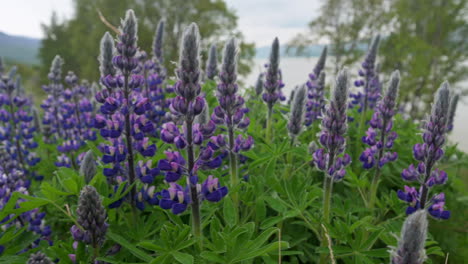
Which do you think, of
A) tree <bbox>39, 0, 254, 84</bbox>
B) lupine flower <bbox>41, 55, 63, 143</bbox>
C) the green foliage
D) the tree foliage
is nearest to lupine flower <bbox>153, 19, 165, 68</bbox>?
lupine flower <bbox>41, 55, 63, 143</bbox>

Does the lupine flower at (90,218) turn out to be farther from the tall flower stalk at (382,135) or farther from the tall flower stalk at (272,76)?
the tall flower stalk at (272,76)

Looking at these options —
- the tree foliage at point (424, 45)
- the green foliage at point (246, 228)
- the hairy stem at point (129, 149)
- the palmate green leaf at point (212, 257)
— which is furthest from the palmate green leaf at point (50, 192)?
the tree foliage at point (424, 45)

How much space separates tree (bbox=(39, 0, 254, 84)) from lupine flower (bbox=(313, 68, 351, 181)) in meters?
24.8

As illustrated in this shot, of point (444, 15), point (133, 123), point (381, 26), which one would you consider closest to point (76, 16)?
point (381, 26)

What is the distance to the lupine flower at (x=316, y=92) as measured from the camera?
4616mm

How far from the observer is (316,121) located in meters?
4.92

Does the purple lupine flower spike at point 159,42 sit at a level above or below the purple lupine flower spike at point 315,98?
above

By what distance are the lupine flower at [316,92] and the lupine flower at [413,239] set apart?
3214 mm

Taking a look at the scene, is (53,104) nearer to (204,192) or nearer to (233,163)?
(233,163)

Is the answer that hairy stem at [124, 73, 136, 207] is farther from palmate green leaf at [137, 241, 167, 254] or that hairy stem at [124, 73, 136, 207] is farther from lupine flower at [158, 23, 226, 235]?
palmate green leaf at [137, 241, 167, 254]

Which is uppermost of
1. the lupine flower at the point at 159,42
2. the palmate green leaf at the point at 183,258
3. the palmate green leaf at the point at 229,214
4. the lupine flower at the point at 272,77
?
the lupine flower at the point at 159,42

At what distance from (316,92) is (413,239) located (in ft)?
12.3

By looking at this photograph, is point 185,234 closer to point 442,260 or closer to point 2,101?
point 442,260

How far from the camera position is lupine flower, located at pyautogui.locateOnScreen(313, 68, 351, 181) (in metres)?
2.20
